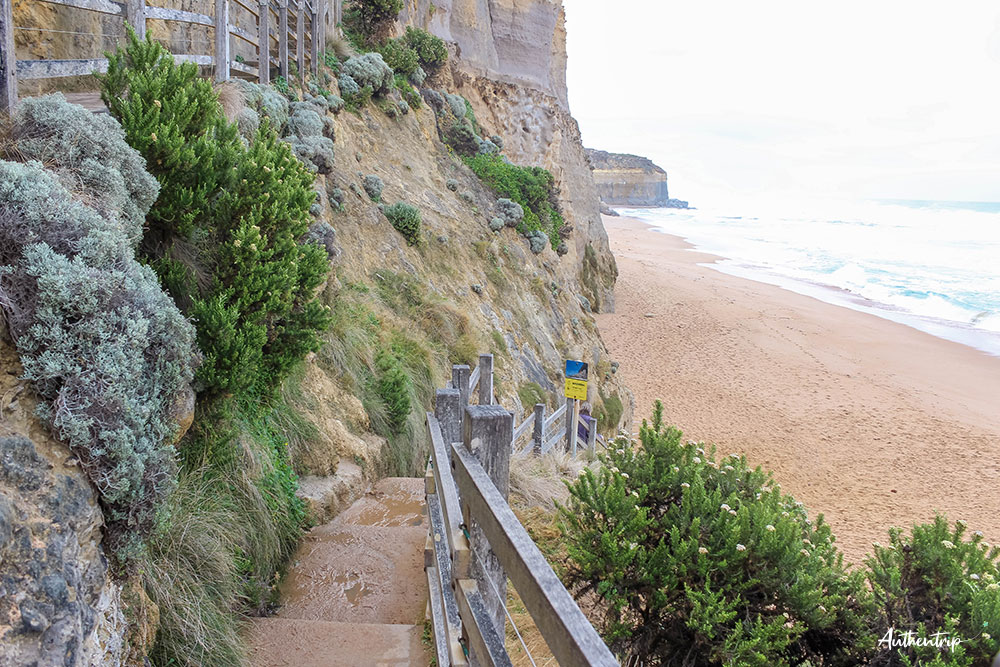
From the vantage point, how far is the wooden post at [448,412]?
3.94 m

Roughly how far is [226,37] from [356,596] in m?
6.66

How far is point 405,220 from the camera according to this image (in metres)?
11.4

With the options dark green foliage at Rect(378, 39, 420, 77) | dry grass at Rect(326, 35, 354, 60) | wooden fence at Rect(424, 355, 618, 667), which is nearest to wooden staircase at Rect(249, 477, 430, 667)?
wooden fence at Rect(424, 355, 618, 667)

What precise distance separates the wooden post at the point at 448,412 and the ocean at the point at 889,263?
28020 mm

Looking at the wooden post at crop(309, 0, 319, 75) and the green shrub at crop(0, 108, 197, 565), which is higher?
the wooden post at crop(309, 0, 319, 75)

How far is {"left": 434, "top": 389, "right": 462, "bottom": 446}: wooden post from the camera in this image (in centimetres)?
394

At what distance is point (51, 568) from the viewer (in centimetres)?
224

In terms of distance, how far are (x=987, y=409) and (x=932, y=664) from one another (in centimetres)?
1940

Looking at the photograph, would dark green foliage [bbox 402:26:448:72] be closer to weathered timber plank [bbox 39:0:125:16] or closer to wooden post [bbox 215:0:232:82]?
wooden post [bbox 215:0:232:82]

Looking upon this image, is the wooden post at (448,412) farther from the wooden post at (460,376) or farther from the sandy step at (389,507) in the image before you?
the wooden post at (460,376)

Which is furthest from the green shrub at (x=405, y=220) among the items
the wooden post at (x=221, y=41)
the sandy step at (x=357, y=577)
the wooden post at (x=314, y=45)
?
the sandy step at (x=357, y=577)

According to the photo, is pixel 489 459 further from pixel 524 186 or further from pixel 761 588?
pixel 524 186

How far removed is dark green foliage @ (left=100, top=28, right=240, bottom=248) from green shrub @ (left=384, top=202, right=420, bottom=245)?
6974mm

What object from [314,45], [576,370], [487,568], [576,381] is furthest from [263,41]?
[487,568]
